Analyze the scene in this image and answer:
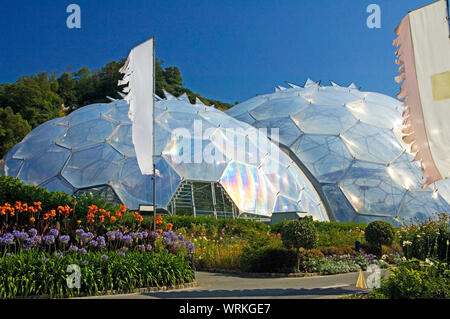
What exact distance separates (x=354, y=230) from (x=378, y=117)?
961 centimetres

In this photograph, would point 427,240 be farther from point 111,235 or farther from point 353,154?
point 353,154

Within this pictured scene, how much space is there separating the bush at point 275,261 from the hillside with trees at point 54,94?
1084 inches

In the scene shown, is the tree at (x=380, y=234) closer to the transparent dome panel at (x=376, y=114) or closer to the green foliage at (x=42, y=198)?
the green foliage at (x=42, y=198)

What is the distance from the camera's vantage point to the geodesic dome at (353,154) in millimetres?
20250

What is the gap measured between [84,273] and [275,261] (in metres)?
5.28

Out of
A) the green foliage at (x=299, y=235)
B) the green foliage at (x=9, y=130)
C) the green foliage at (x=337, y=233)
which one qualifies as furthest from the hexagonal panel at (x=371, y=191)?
the green foliage at (x=9, y=130)

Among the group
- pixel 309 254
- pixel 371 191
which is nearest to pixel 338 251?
pixel 309 254

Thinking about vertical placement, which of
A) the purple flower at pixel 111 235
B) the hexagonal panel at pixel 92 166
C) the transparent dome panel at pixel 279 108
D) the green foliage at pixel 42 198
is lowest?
the purple flower at pixel 111 235

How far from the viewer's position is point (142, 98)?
883 centimetres

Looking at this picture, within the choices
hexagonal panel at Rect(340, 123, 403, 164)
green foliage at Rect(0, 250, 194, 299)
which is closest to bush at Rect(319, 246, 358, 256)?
green foliage at Rect(0, 250, 194, 299)

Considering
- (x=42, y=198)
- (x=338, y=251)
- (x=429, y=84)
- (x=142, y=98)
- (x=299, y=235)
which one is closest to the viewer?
(x=429, y=84)
